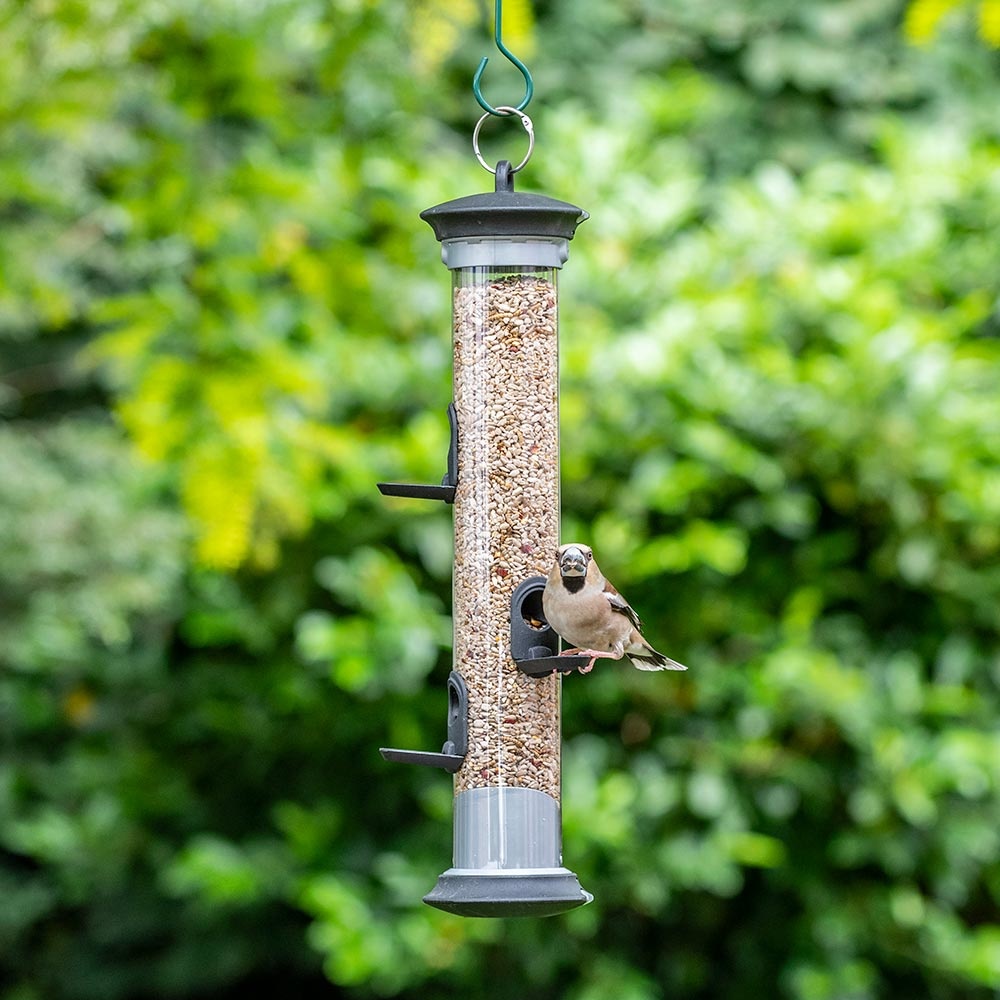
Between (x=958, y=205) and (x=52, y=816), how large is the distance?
11.8ft

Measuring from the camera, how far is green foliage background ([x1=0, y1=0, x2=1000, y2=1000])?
15.8 ft

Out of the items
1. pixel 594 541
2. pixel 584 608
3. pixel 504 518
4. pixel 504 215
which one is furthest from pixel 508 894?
pixel 594 541

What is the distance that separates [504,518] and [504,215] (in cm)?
59

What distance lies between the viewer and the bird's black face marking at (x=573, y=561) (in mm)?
3271

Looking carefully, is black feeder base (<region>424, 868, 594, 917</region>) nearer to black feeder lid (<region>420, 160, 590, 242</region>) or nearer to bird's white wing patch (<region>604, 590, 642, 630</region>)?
bird's white wing patch (<region>604, 590, 642, 630</region>)

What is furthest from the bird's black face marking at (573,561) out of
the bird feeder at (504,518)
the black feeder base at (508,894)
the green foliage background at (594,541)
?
the green foliage background at (594,541)

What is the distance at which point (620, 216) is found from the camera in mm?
5859

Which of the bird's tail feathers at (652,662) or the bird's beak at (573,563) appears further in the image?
the bird's tail feathers at (652,662)

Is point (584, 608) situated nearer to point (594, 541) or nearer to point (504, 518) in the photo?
point (504, 518)

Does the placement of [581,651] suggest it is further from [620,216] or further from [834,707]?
[620,216]

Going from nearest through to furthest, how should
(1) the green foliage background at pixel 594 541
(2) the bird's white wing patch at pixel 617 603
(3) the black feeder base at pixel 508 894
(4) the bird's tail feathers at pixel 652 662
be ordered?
(3) the black feeder base at pixel 508 894, (2) the bird's white wing patch at pixel 617 603, (4) the bird's tail feathers at pixel 652 662, (1) the green foliage background at pixel 594 541

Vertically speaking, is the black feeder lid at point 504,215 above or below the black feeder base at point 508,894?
above

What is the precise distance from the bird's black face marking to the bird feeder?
0.17 meters

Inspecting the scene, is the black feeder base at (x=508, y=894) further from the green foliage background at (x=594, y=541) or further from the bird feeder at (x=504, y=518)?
the green foliage background at (x=594, y=541)
